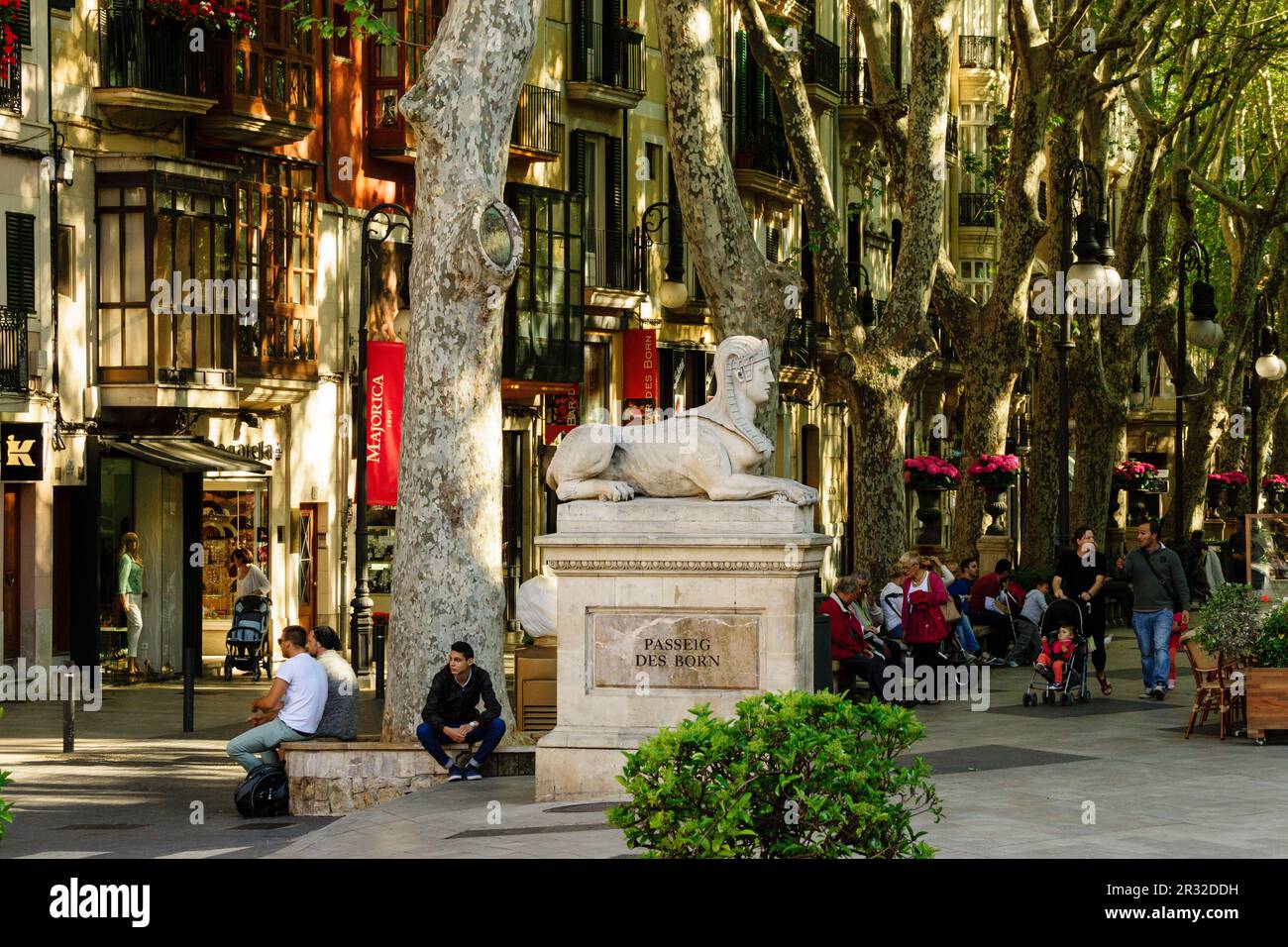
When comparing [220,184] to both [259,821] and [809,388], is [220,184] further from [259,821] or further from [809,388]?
[809,388]

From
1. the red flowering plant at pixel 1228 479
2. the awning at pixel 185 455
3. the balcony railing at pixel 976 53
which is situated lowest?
the red flowering plant at pixel 1228 479

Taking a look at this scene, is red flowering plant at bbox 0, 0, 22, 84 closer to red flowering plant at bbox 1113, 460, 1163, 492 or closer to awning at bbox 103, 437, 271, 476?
awning at bbox 103, 437, 271, 476

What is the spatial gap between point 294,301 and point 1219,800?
21.2 meters

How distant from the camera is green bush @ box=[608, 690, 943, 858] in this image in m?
8.74

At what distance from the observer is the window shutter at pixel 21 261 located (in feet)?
92.5

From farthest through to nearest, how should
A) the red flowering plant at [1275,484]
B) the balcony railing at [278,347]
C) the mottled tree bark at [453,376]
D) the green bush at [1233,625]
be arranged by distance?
1. the red flowering plant at [1275,484]
2. the balcony railing at [278,347]
3. the green bush at [1233,625]
4. the mottled tree bark at [453,376]

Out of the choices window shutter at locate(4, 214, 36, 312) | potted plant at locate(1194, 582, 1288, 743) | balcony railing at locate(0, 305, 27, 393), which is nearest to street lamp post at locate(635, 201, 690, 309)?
window shutter at locate(4, 214, 36, 312)

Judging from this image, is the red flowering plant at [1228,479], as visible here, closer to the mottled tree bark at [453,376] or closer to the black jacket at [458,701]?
the mottled tree bark at [453,376]

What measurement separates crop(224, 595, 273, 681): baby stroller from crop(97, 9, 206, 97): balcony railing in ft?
22.5

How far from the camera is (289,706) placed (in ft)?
54.3

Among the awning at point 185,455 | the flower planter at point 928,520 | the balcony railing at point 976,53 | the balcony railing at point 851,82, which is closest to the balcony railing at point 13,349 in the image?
the awning at point 185,455

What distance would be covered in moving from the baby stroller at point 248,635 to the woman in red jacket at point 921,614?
31.7ft

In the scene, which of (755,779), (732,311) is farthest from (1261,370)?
(755,779)

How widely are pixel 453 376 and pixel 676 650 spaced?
14.5ft
